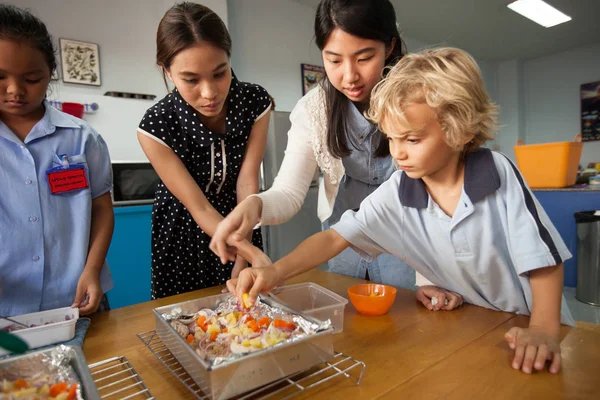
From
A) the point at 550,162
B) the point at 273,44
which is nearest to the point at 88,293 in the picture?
the point at 550,162

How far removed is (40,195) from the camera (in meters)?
1.14

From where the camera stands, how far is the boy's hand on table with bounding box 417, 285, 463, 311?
1009 mm

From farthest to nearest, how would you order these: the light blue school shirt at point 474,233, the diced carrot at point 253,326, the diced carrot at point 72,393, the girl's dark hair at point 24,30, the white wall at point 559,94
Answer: the white wall at point 559,94 → the girl's dark hair at point 24,30 → the light blue school shirt at point 474,233 → the diced carrot at point 253,326 → the diced carrot at point 72,393

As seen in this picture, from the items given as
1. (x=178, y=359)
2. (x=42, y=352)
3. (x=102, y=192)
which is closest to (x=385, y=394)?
(x=178, y=359)

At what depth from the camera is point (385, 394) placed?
0.64 metres

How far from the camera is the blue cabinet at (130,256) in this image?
2701mm

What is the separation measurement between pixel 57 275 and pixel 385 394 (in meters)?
0.99

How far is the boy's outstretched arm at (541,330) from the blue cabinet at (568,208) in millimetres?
2768

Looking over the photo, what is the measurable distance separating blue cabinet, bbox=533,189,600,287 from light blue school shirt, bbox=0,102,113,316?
337 centimetres

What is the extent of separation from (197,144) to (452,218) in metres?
0.86

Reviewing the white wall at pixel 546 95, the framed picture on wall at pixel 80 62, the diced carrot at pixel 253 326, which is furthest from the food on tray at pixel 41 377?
the white wall at pixel 546 95

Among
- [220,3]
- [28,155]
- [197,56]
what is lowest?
[28,155]

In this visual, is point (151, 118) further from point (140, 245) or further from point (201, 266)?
point (140, 245)

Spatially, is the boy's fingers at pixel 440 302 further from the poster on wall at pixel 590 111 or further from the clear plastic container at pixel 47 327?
the poster on wall at pixel 590 111
